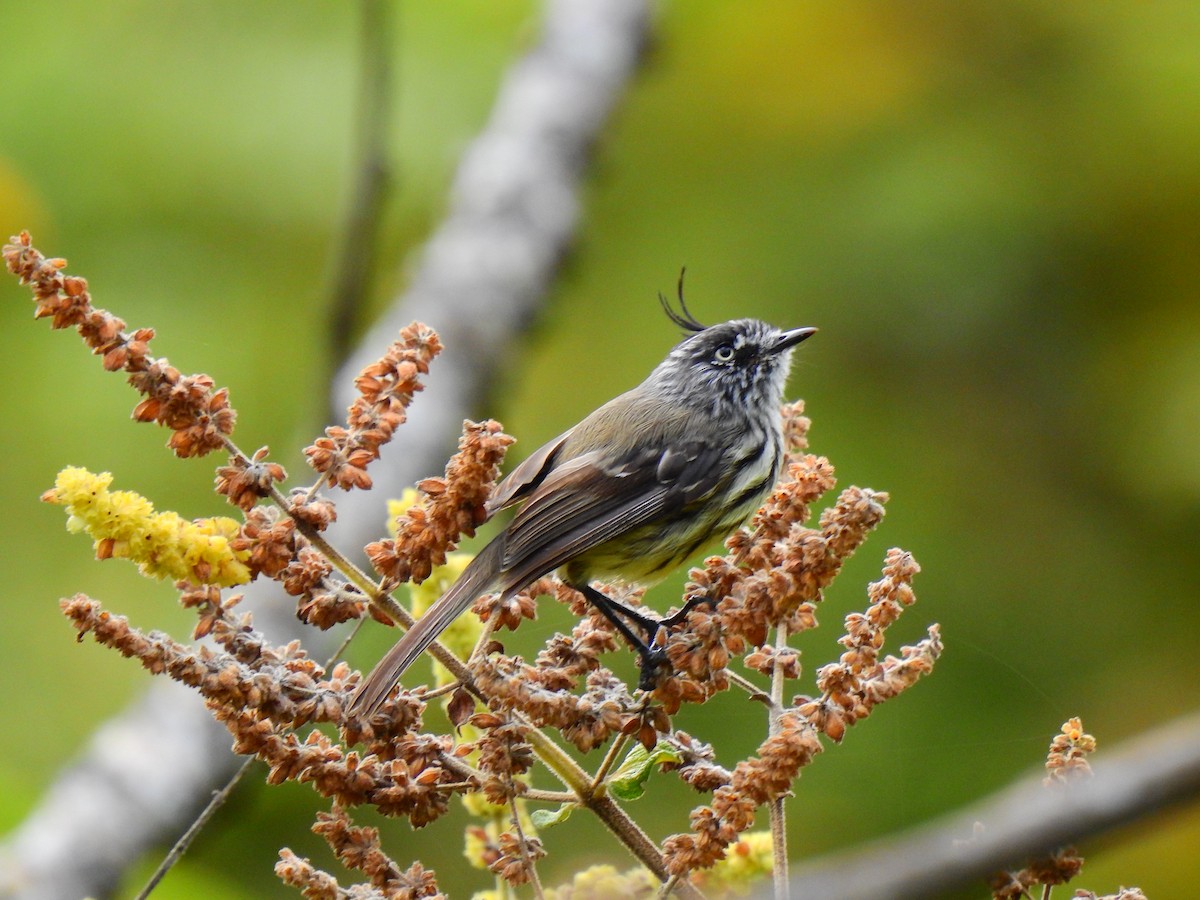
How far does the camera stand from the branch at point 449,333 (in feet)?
11.8

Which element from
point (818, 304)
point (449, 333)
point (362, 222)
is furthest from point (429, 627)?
point (449, 333)

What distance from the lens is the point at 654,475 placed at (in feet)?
10.5

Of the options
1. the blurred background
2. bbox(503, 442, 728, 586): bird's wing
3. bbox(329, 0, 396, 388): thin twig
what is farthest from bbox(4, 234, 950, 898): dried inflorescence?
bbox(329, 0, 396, 388): thin twig

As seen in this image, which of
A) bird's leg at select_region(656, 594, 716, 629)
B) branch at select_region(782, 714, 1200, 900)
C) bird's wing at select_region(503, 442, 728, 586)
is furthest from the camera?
bird's wing at select_region(503, 442, 728, 586)

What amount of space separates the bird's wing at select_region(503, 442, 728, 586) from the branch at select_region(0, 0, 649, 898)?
1.40m

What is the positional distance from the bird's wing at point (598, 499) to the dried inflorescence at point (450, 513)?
55 centimetres

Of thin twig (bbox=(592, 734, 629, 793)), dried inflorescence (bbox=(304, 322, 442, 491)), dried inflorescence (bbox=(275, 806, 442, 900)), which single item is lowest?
dried inflorescence (bbox=(275, 806, 442, 900))

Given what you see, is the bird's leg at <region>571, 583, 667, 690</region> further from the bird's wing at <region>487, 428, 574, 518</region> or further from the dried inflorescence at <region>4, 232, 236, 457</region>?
the dried inflorescence at <region>4, 232, 236, 457</region>

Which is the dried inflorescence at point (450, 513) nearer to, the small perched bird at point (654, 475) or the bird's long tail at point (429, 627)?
the bird's long tail at point (429, 627)

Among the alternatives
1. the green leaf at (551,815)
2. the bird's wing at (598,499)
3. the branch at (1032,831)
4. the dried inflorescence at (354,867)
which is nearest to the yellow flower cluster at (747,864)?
the green leaf at (551,815)

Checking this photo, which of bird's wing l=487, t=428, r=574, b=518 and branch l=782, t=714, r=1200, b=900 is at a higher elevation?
bird's wing l=487, t=428, r=574, b=518

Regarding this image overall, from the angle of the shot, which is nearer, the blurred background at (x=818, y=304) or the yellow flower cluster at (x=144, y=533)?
the yellow flower cluster at (x=144, y=533)

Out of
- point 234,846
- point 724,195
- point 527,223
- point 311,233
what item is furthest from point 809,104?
point 234,846

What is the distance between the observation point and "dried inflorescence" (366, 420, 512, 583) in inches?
A: 74.4
